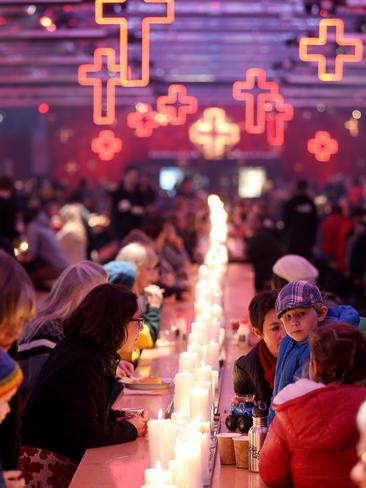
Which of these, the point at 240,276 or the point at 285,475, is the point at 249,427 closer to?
the point at 285,475

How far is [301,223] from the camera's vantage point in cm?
1675

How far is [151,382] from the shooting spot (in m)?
5.54

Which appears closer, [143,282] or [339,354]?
[339,354]

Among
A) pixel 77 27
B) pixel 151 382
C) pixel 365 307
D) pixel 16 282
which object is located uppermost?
pixel 77 27

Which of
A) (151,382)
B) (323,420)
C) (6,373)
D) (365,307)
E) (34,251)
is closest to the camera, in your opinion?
(6,373)

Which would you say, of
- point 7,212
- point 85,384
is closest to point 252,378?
point 85,384

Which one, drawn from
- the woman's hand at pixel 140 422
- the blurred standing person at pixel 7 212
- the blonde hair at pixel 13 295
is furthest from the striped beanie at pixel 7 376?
the blurred standing person at pixel 7 212

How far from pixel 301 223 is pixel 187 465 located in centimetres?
1347

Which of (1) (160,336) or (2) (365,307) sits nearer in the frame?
(1) (160,336)

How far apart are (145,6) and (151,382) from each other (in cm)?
925

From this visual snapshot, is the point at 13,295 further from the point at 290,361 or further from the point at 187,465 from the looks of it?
the point at 290,361

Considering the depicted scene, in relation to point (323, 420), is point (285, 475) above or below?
below

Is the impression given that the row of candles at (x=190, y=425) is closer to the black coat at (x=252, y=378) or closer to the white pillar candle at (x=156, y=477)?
the white pillar candle at (x=156, y=477)

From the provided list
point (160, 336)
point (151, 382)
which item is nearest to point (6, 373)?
point (151, 382)
